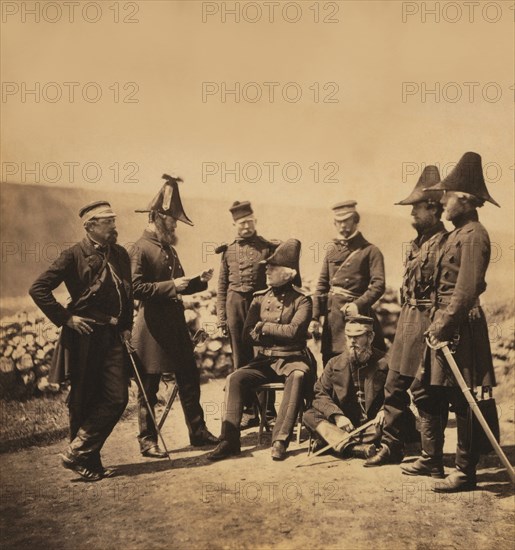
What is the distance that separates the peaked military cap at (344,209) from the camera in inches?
166

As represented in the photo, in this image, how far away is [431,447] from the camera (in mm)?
4004

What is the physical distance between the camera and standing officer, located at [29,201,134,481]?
4.02 metres

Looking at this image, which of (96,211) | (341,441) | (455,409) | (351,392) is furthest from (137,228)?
(455,409)

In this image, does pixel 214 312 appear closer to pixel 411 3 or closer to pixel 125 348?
pixel 125 348

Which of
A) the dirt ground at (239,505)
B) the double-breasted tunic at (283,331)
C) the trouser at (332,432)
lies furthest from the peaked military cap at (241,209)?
the dirt ground at (239,505)

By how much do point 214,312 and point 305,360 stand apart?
2.33ft

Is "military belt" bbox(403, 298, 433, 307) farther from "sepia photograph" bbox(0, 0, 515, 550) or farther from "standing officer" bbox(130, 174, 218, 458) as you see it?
"standing officer" bbox(130, 174, 218, 458)

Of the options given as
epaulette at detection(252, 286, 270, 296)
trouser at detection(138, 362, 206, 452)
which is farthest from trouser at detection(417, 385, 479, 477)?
trouser at detection(138, 362, 206, 452)

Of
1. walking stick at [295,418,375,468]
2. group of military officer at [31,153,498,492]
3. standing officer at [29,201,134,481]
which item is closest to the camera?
group of military officer at [31,153,498,492]

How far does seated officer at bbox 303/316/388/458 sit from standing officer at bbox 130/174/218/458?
28.3 inches

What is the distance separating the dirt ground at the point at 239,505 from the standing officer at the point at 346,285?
827 mm

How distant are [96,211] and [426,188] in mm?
1946

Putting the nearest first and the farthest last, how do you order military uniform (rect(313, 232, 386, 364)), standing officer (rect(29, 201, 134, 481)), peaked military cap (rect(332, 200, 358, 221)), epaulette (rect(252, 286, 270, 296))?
standing officer (rect(29, 201, 134, 481)) → peaked military cap (rect(332, 200, 358, 221)) → military uniform (rect(313, 232, 386, 364)) → epaulette (rect(252, 286, 270, 296))

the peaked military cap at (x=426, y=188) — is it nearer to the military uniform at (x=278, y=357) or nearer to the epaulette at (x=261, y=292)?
the military uniform at (x=278, y=357)
